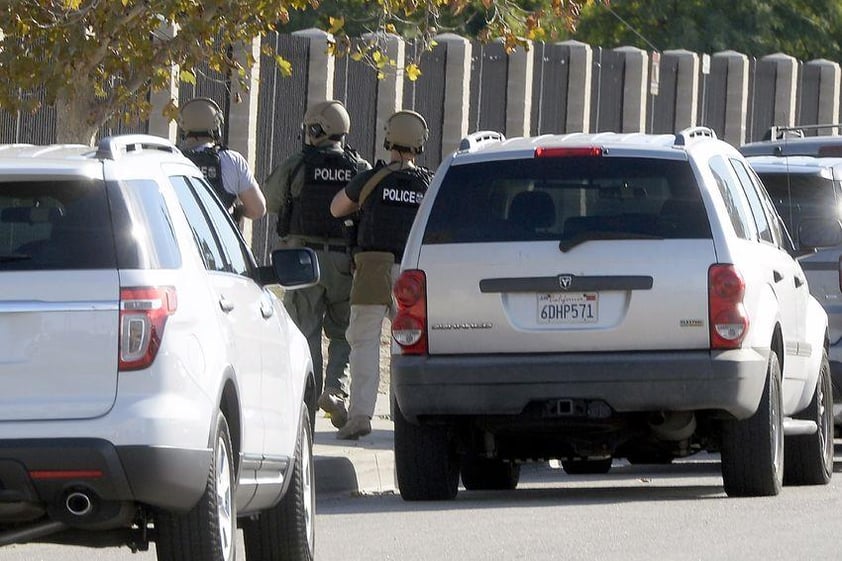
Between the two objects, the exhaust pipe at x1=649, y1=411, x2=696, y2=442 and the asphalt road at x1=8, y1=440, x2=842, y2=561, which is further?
the exhaust pipe at x1=649, y1=411, x2=696, y2=442

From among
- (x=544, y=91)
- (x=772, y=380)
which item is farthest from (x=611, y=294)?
(x=544, y=91)

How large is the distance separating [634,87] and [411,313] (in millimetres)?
14912

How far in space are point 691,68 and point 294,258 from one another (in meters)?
18.3

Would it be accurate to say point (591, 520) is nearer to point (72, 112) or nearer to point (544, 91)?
point (72, 112)

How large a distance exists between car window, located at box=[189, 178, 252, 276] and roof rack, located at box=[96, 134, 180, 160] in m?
0.23

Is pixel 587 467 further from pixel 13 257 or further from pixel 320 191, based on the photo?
pixel 13 257

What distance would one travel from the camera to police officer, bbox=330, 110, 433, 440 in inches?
514

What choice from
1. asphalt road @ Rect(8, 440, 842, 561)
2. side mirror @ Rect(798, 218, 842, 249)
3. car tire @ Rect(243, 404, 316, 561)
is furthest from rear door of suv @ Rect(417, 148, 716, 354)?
car tire @ Rect(243, 404, 316, 561)

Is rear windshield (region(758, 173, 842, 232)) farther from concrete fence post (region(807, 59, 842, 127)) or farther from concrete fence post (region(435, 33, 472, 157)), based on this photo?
concrete fence post (region(807, 59, 842, 127))

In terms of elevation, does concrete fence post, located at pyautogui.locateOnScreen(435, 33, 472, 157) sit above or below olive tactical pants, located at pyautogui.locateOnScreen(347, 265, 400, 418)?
above

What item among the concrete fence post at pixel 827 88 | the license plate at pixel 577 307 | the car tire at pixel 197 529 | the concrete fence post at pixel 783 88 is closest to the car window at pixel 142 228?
the car tire at pixel 197 529

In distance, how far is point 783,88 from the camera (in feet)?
91.6

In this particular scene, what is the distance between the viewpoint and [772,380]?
10.9 meters

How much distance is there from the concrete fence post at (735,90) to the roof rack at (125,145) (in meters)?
19.6
